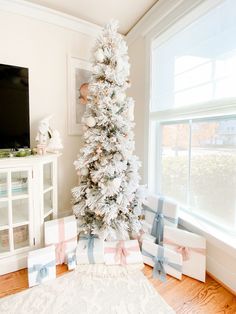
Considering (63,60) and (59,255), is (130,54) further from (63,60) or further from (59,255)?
(59,255)

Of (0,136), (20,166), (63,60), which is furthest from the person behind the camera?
(63,60)

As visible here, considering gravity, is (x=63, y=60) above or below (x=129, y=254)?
above

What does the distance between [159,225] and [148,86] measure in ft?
4.68

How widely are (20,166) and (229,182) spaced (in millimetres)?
1602

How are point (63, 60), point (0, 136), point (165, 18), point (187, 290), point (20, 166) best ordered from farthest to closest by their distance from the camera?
point (63, 60) < point (165, 18) < point (0, 136) < point (20, 166) < point (187, 290)

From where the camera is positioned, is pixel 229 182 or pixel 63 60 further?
pixel 63 60

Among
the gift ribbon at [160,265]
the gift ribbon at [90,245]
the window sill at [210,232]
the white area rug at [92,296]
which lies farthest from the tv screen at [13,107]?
the window sill at [210,232]

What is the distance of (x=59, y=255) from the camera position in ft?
5.07

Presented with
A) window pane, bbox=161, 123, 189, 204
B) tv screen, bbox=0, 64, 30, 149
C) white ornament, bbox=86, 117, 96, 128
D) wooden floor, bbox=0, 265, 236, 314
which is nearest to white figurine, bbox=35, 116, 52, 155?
tv screen, bbox=0, 64, 30, 149

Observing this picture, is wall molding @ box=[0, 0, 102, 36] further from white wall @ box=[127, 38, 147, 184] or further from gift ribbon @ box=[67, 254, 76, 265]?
gift ribbon @ box=[67, 254, 76, 265]

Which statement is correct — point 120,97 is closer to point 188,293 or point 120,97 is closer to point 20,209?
point 20,209

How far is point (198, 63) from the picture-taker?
1489 millimetres

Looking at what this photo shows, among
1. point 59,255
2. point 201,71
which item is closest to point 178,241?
point 59,255

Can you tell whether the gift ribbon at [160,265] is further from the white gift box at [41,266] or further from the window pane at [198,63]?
the window pane at [198,63]
